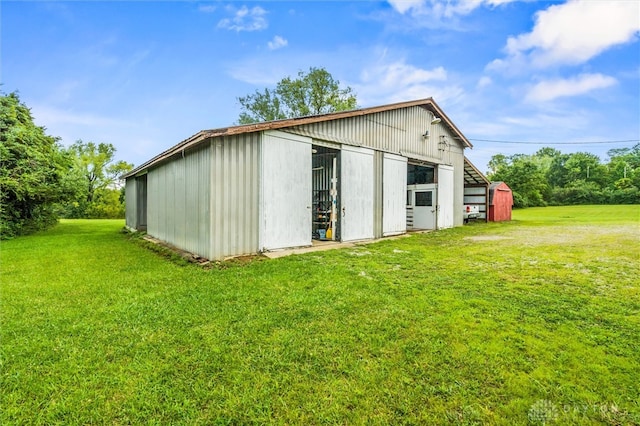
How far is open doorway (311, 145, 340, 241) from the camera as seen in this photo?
9117 mm

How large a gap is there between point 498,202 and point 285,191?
49.7ft

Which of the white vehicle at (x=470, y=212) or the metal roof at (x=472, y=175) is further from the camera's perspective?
the white vehicle at (x=470, y=212)

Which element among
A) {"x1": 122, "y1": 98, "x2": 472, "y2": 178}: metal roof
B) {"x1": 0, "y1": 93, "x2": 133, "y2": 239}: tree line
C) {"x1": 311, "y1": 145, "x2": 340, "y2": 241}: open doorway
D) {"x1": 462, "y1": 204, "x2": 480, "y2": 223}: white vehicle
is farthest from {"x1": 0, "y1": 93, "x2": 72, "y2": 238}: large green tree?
{"x1": 462, "y1": 204, "x2": 480, "y2": 223}: white vehicle

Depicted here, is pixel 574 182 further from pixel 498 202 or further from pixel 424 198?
pixel 424 198

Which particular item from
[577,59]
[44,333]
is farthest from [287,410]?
[577,59]

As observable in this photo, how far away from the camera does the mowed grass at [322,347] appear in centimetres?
200

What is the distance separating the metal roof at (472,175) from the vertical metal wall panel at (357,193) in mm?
8306

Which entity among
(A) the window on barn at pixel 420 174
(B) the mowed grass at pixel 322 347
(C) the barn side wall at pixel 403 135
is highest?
(C) the barn side wall at pixel 403 135

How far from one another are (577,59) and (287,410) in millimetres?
24105

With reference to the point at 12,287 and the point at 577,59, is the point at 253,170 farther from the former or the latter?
the point at 577,59

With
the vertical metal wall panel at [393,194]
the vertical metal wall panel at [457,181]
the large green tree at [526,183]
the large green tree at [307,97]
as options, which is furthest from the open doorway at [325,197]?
the large green tree at [526,183]

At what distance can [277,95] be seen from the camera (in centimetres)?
3055

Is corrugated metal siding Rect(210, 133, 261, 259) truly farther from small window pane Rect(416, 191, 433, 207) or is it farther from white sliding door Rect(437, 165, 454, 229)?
white sliding door Rect(437, 165, 454, 229)

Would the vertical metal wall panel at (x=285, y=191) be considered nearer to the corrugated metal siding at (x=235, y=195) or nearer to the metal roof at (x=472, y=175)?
the corrugated metal siding at (x=235, y=195)
